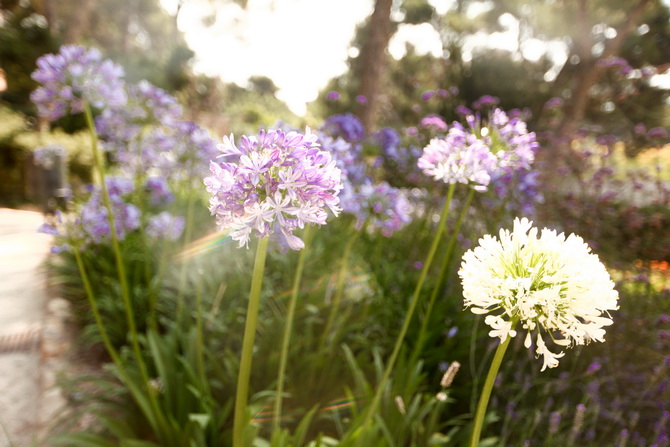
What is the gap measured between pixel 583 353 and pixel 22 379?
142 inches

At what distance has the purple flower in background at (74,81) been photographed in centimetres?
200

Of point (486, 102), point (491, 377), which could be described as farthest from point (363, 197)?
point (486, 102)

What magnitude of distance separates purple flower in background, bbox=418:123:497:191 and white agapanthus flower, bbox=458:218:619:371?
0.49 metres

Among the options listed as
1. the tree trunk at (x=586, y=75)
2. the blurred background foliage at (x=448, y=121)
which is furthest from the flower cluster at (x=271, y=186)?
the tree trunk at (x=586, y=75)

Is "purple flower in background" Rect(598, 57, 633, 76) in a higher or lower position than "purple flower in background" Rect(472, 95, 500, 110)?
higher

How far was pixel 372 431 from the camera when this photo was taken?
1789mm

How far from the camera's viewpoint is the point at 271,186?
968 millimetres

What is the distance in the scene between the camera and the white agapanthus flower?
2.85 feet

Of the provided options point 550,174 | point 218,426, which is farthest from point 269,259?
point 550,174

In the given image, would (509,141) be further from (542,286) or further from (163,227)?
(163,227)

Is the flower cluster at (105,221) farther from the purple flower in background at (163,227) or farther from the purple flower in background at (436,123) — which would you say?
the purple flower in background at (436,123)

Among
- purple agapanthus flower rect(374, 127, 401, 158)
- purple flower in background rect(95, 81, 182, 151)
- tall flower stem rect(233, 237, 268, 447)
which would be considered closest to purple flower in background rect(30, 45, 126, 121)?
purple flower in background rect(95, 81, 182, 151)

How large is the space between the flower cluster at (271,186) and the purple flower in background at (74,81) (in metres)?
1.44

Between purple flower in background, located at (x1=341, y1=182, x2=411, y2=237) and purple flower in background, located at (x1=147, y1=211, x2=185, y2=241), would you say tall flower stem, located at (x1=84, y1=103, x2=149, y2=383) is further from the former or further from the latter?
purple flower in background, located at (x1=147, y1=211, x2=185, y2=241)
